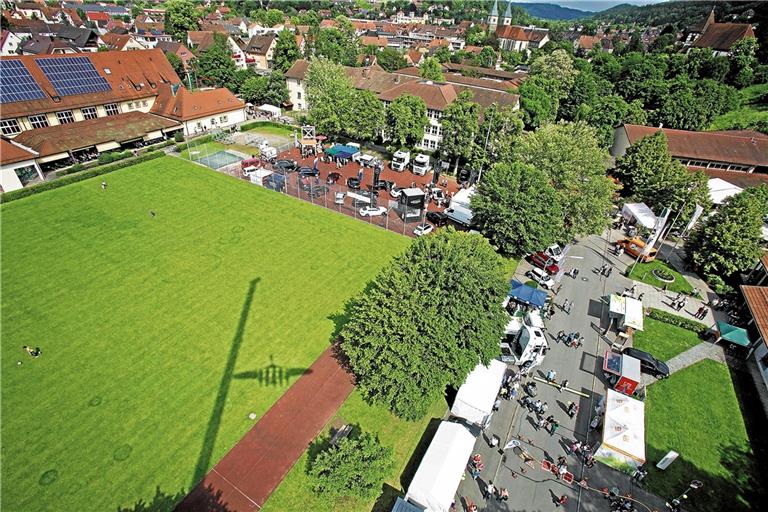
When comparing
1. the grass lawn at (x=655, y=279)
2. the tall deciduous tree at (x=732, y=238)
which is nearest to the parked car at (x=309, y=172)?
the grass lawn at (x=655, y=279)

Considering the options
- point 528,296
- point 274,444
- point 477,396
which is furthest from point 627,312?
point 274,444

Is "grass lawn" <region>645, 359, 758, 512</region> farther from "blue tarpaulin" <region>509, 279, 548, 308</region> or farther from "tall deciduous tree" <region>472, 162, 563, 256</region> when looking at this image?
"tall deciduous tree" <region>472, 162, 563, 256</region>

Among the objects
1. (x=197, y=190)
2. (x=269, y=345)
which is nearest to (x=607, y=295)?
(x=269, y=345)

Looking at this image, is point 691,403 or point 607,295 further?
point 607,295

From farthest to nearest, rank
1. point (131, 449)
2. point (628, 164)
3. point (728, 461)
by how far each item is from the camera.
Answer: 1. point (628, 164)
2. point (728, 461)
3. point (131, 449)

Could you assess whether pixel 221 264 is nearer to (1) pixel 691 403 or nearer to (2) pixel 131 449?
(2) pixel 131 449

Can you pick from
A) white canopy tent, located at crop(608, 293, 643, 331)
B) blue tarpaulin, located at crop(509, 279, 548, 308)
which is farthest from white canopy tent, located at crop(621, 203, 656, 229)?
blue tarpaulin, located at crop(509, 279, 548, 308)
